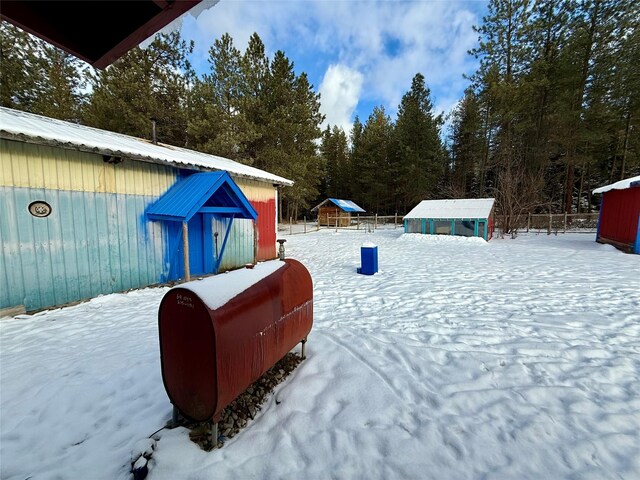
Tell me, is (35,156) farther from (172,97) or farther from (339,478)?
(172,97)

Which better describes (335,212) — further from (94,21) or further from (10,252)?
(94,21)

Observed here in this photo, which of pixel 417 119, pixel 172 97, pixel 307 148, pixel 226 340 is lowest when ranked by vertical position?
pixel 226 340

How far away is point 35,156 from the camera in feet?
15.7

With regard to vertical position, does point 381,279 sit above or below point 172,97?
below

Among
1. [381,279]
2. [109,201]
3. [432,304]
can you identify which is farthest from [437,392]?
[109,201]

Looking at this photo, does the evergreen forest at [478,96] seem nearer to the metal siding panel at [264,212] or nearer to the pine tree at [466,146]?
the pine tree at [466,146]

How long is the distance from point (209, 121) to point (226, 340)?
18.4 m

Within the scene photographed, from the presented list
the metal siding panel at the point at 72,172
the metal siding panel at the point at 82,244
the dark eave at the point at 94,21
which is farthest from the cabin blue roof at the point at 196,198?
the dark eave at the point at 94,21

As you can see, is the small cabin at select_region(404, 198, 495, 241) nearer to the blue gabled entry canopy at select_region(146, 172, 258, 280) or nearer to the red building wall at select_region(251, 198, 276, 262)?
the red building wall at select_region(251, 198, 276, 262)

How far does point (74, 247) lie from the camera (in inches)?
209

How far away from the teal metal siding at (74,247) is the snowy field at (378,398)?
56cm

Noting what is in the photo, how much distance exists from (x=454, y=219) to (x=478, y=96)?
14.7 metres

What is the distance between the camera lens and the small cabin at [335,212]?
30719 millimetres

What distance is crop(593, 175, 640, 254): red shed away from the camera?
1047 cm
